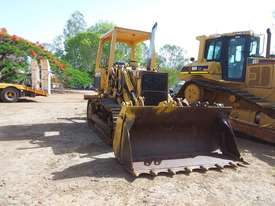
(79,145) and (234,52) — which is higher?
(234,52)

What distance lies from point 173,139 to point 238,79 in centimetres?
440

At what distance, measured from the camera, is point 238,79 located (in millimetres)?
9680

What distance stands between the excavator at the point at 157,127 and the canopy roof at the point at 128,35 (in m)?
0.04

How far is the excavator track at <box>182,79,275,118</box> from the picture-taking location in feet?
26.5

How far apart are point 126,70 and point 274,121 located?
3714mm

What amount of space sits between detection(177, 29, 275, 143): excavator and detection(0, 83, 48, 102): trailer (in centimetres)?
987

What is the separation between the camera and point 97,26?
54.0 meters

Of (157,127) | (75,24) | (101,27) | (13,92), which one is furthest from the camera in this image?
(75,24)

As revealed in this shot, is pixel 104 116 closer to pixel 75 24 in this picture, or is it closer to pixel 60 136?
pixel 60 136

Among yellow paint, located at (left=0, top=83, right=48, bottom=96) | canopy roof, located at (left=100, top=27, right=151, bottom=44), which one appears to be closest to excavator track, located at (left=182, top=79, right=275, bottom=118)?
canopy roof, located at (left=100, top=27, right=151, bottom=44)

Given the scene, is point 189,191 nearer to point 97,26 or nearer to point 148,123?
point 148,123

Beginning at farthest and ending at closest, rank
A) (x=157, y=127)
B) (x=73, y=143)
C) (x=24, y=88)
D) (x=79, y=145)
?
(x=24, y=88) < (x=73, y=143) < (x=79, y=145) < (x=157, y=127)

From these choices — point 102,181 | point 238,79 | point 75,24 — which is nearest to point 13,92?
point 238,79

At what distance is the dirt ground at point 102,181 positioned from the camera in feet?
14.1
